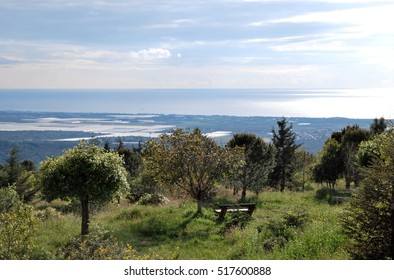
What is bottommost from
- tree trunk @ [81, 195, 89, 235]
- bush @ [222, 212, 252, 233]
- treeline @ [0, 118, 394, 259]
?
bush @ [222, 212, 252, 233]

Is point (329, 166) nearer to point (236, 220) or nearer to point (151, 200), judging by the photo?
point (151, 200)

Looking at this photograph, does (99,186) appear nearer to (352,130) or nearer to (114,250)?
(114,250)

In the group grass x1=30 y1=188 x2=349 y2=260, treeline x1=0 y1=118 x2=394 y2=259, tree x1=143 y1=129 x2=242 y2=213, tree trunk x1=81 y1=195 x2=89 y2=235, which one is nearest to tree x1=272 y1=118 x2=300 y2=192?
treeline x1=0 y1=118 x2=394 y2=259

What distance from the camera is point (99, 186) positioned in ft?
42.9

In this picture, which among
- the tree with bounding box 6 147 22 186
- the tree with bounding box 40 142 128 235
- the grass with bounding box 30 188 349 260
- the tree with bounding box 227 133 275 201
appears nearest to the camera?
the grass with bounding box 30 188 349 260

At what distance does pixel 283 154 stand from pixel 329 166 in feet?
29.5

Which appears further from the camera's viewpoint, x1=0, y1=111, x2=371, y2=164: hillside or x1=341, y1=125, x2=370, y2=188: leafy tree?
x1=0, y1=111, x2=371, y2=164: hillside

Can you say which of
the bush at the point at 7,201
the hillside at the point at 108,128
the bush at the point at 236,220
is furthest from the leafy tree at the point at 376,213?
the hillside at the point at 108,128

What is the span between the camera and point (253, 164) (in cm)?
2408

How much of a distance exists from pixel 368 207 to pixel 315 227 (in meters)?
4.55

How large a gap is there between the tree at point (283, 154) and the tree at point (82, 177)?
2452 centimetres

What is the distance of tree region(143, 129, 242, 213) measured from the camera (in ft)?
59.2

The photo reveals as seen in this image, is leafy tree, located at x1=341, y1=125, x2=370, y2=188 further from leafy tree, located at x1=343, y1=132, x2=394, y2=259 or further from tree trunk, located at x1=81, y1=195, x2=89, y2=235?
leafy tree, located at x1=343, y1=132, x2=394, y2=259
